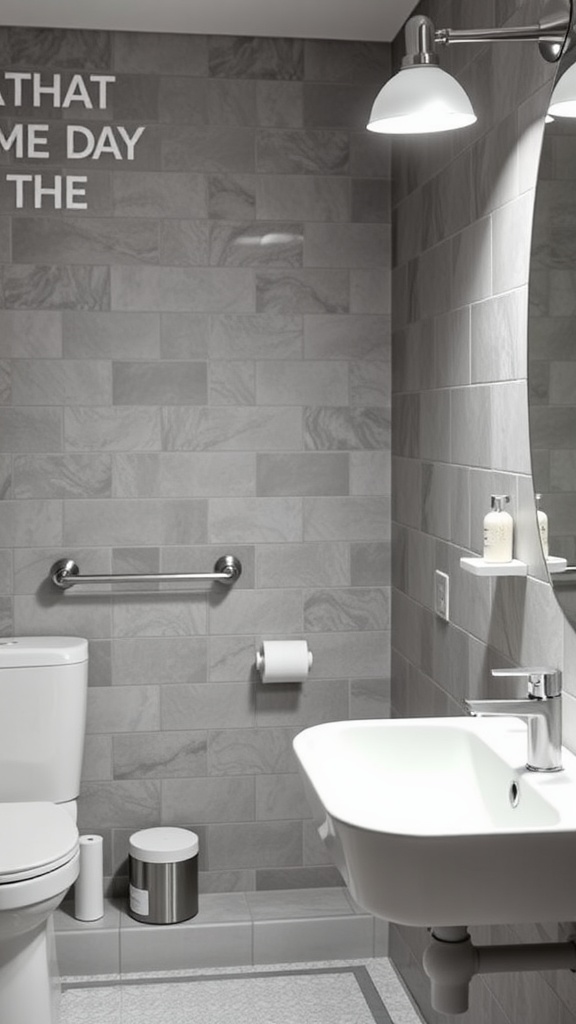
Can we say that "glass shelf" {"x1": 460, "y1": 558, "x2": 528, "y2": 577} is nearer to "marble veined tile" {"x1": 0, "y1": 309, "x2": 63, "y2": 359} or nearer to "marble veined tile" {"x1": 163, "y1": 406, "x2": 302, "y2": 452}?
"marble veined tile" {"x1": 163, "y1": 406, "x2": 302, "y2": 452}

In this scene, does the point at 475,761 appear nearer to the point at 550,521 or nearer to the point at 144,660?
the point at 550,521

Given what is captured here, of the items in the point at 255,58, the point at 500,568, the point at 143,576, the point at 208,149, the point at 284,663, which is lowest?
the point at 284,663

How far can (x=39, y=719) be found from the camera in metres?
3.21

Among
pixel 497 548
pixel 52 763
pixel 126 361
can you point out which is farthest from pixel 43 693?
pixel 497 548

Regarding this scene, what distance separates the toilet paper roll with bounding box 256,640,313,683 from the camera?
134 inches

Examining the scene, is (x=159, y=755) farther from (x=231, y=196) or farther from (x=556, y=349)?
(x=556, y=349)

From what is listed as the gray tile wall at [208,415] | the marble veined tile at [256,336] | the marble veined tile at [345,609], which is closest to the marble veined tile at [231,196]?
the gray tile wall at [208,415]

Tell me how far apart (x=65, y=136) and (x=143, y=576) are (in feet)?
4.10

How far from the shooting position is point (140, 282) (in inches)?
134

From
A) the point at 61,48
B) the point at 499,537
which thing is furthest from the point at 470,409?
the point at 61,48

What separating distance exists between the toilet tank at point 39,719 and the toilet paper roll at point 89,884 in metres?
0.19

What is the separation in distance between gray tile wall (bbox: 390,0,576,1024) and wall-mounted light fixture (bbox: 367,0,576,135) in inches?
5.3

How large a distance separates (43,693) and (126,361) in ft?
3.14

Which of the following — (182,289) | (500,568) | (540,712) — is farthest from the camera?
(182,289)
